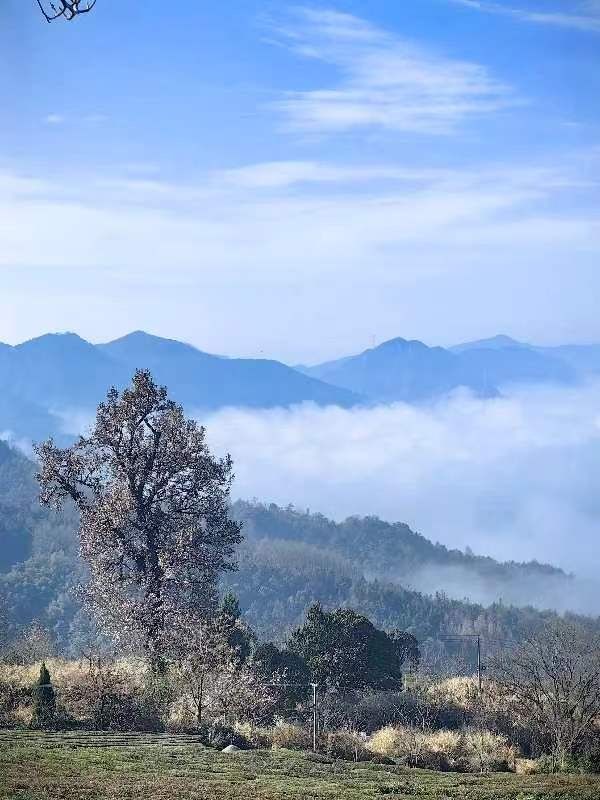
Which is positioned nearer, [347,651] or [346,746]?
[346,746]

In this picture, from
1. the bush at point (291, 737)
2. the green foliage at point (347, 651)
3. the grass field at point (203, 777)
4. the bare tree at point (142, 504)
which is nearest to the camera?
the grass field at point (203, 777)

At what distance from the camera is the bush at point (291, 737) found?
21406 mm

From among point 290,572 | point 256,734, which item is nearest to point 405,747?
point 256,734

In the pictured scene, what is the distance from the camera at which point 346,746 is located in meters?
21.3

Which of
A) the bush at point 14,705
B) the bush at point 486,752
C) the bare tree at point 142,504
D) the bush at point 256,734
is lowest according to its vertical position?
→ the bush at point 486,752

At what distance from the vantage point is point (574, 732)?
2111 centimetres

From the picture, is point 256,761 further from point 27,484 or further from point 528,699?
point 27,484

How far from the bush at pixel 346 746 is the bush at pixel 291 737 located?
42 cm

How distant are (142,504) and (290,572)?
375ft

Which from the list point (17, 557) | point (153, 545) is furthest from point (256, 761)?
point (17, 557)

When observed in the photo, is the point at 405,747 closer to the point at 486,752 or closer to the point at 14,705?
the point at 486,752

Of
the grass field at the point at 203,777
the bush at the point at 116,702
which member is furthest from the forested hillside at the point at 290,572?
the grass field at the point at 203,777

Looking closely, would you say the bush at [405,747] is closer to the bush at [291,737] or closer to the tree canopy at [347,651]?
the bush at [291,737]

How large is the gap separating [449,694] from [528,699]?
3321 millimetres
